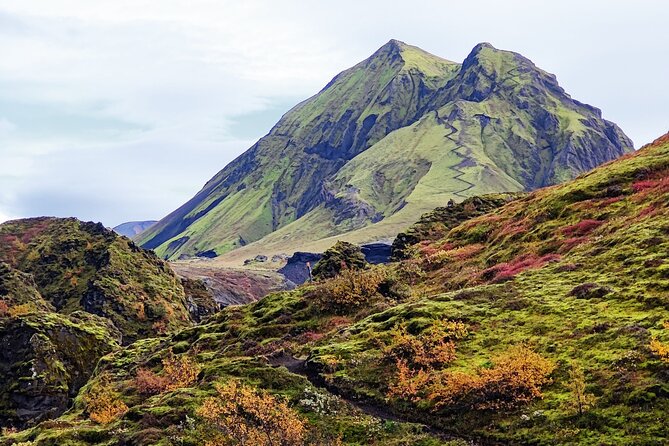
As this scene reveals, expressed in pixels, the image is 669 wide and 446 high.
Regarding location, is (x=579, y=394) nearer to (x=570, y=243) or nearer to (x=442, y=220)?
(x=570, y=243)

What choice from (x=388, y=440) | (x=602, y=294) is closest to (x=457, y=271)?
(x=602, y=294)

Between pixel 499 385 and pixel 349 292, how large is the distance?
2863cm

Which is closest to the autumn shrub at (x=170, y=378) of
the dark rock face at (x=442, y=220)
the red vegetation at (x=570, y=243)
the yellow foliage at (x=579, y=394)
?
the yellow foliage at (x=579, y=394)

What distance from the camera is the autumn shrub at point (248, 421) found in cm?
3073

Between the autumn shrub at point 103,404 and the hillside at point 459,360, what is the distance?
0.80ft

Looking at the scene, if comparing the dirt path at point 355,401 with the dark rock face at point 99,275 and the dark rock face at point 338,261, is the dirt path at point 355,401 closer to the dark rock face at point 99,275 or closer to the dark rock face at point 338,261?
the dark rock face at point 338,261

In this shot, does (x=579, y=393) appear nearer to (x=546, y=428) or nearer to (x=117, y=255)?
(x=546, y=428)

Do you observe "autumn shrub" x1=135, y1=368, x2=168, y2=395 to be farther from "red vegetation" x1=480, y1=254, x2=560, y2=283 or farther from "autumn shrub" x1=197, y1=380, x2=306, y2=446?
"red vegetation" x1=480, y1=254, x2=560, y2=283

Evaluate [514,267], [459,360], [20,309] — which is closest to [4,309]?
[20,309]

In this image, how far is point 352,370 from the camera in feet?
135

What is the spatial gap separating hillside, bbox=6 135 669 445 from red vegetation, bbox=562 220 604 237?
227 mm

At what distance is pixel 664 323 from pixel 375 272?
3515cm

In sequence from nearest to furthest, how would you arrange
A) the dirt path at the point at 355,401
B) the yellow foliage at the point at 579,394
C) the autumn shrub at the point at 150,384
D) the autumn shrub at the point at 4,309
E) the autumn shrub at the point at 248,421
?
1. the yellow foliage at the point at 579,394
2. the autumn shrub at the point at 248,421
3. the dirt path at the point at 355,401
4. the autumn shrub at the point at 150,384
5. the autumn shrub at the point at 4,309

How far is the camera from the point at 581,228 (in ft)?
197
